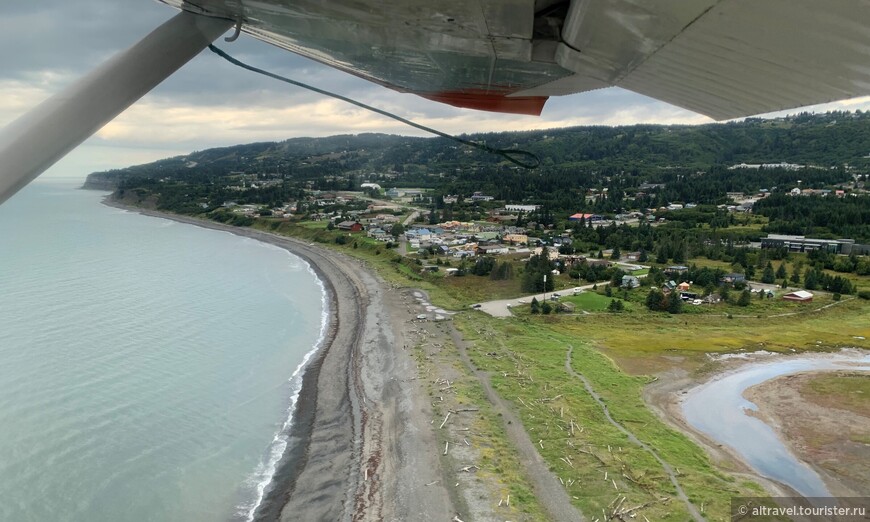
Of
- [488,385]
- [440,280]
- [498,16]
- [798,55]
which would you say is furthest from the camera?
[440,280]

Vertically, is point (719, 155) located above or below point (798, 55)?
above

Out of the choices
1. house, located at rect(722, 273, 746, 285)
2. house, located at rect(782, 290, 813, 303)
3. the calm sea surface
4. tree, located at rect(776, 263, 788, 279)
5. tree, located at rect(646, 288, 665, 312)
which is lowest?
the calm sea surface

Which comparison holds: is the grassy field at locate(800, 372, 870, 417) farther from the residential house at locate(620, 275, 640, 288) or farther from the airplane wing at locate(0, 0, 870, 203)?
the airplane wing at locate(0, 0, 870, 203)

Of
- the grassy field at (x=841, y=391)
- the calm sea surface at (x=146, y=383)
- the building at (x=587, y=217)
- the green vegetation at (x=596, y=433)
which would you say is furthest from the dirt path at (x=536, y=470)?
the building at (x=587, y=217)

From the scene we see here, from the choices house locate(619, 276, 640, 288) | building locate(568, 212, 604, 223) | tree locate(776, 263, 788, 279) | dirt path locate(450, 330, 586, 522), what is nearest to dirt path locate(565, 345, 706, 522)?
dirt path locate(450, 330, 586, 522)

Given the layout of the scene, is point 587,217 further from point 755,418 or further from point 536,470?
point 536,470

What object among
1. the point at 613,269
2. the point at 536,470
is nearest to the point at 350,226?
the point at 613,269

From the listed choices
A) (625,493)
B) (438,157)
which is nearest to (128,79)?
(625,493)

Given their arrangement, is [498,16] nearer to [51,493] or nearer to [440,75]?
[440,75]
